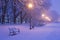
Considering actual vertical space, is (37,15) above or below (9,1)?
below

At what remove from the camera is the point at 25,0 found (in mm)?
36875

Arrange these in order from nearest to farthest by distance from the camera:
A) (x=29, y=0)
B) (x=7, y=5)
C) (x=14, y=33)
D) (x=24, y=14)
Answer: (x=14, y=33) → (x=29, y=0) → (x=7, y=5) → (x=24, y=14)

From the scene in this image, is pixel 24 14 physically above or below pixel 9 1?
below

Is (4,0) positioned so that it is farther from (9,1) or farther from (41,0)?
(41,0)

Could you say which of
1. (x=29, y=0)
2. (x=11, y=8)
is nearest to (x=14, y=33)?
(x=29, y=0)

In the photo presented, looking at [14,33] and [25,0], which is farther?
[25,0]

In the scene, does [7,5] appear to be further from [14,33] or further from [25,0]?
[14,33]

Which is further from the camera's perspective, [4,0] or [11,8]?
[11,8]

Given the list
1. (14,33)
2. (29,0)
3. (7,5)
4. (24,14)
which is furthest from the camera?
(24,14)

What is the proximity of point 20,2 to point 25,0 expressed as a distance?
113 cm

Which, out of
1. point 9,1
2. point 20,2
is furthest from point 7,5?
point 20,2

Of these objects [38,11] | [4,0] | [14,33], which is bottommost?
[14,33]

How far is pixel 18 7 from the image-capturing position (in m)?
38.5

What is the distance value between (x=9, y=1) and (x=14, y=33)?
20696mm
